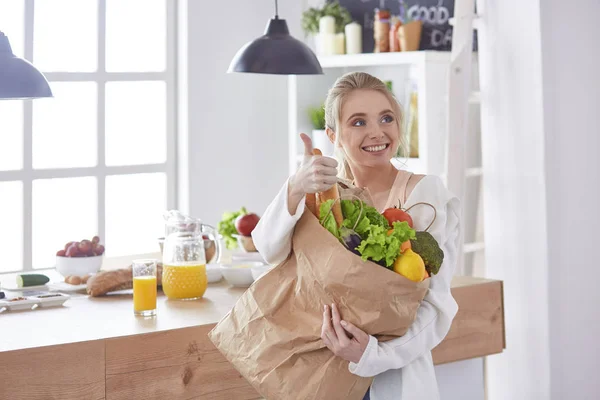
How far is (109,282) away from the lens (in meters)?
2.33

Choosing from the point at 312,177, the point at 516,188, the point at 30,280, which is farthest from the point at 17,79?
the point at 516,188

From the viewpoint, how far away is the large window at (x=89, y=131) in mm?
3859

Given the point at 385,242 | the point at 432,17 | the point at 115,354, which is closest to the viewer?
the point at 385,242

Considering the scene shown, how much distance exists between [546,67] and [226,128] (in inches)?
68.7

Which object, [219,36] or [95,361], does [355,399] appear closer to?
[95,361]

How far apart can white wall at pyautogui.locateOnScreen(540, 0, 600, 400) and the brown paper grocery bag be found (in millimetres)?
1698

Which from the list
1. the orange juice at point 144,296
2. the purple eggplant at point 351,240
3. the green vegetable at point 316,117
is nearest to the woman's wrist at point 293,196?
the purple eggplant at point 351,240

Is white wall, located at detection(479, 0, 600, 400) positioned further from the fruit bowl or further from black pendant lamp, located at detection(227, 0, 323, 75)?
the fruit bowl

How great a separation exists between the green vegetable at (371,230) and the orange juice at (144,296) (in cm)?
68

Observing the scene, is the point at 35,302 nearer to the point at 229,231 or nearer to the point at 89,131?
the point at 229,231


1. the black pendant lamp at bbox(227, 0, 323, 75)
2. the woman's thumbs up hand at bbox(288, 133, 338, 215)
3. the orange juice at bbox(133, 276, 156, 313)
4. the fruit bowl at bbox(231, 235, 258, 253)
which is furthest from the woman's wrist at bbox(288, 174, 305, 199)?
the fruit bowl at bbox(231, 235, 258, 253)

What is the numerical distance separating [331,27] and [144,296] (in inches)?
90.4

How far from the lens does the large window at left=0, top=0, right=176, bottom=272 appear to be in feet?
12.7

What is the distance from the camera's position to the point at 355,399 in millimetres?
1578
